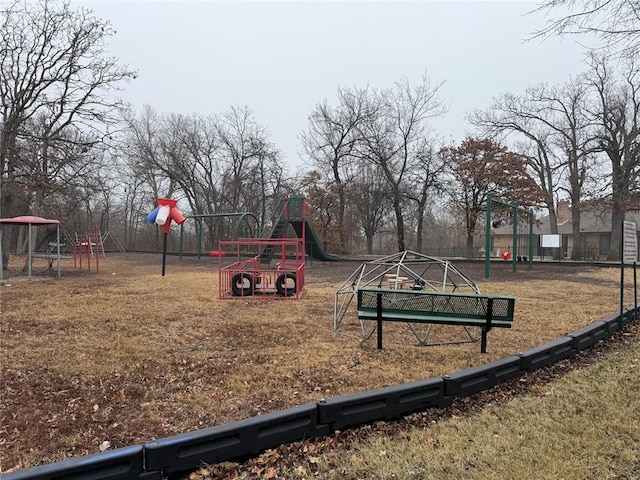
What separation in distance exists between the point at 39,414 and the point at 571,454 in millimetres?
3852

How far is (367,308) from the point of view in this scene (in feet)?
16.1

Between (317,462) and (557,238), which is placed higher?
(557,238)

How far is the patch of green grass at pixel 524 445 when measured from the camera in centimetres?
241

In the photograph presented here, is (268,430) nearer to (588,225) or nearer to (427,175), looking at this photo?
(427,175)

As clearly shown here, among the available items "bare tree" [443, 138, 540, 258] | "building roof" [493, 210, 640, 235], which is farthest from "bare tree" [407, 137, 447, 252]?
"building roof" [493, 210, 640, 235]

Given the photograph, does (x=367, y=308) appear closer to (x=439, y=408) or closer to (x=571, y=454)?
(x=439, y=408)

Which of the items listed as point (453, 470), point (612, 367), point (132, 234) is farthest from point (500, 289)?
point (132, 234)

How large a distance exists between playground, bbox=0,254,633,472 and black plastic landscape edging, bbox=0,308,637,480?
0.54 m

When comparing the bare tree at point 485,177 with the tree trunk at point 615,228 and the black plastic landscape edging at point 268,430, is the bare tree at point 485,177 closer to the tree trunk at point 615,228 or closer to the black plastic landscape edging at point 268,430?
the tree trunk at point 615,228

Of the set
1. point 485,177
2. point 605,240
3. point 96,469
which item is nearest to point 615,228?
point 485,177

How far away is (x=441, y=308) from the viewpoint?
4.79 metres

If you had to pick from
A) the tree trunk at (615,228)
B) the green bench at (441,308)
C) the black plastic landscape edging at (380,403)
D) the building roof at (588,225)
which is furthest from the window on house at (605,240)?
the black plastic landscape edging at (380,403)

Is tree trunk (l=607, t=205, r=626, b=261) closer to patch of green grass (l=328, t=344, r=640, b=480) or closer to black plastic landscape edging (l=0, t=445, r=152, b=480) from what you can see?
patch of green grass (l=328, t=344, r=640, b=480)

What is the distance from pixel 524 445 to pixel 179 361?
3496mm
